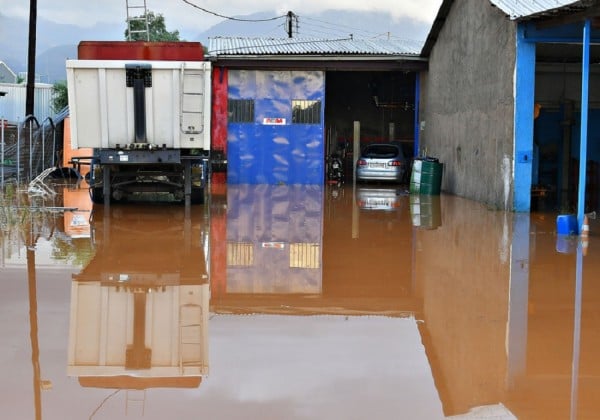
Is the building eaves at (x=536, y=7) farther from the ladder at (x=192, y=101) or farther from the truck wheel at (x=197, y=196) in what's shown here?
the truck wheel at (x=197, y=196)

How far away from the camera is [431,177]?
2323cm

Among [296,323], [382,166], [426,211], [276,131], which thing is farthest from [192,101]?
[382,166]

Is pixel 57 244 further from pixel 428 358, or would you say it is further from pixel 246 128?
pixel 246 128

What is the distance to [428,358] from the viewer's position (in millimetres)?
6160

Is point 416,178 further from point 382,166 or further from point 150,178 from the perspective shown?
point 150,178

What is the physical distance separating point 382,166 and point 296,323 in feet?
72.5

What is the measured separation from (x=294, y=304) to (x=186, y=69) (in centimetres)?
896

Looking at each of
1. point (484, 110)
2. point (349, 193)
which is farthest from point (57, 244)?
point (349, 193)

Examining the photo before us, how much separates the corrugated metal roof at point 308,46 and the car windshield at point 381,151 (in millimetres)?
3475

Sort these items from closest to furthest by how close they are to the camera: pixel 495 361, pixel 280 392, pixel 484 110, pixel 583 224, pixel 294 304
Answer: pixel 280 392 < pixel 495 361 < pixel 294 304 < pixel 583 224 < pixel 484 110

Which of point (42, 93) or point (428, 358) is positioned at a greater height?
point (42, 93)

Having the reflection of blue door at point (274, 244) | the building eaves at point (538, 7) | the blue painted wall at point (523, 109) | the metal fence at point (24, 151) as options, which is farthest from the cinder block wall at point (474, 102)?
the metal fence at point (24, 151)

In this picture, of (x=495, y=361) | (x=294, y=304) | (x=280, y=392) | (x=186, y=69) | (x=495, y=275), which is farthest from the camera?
(x=186, y=69)

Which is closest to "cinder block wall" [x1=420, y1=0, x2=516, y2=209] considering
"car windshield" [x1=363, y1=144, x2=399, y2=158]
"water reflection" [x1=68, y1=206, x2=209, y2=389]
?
"car windshield" [x1=363, y1=144, x2=399, y2=158]
